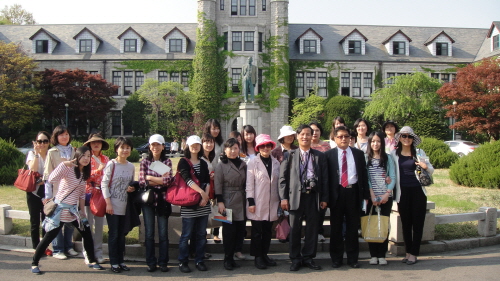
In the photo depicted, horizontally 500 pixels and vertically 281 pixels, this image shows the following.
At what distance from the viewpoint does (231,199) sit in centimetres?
584

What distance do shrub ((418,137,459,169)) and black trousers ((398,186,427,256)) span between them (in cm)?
1433

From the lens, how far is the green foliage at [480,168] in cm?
1234

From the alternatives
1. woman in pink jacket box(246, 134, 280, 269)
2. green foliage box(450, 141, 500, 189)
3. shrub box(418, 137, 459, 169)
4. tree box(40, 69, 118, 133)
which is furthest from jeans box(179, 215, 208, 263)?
tree box(40, 69, 118, 133)

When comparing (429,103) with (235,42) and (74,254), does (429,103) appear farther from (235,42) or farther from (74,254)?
(74,254)

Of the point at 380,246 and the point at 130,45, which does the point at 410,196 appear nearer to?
the point at 380,246

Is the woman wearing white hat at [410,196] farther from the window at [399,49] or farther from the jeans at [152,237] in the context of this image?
the window at [399,49]

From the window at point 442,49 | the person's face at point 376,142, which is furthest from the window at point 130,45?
the person's face at point 376,142

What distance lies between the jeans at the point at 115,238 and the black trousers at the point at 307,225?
95.8 inches

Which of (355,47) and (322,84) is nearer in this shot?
(322,84)

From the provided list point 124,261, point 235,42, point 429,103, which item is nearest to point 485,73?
point 429,103

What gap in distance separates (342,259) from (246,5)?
3135 cm

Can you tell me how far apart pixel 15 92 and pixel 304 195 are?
31431 millimetres

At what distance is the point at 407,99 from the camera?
3030 centimetres

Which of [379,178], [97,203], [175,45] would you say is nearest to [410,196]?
[379,178]
